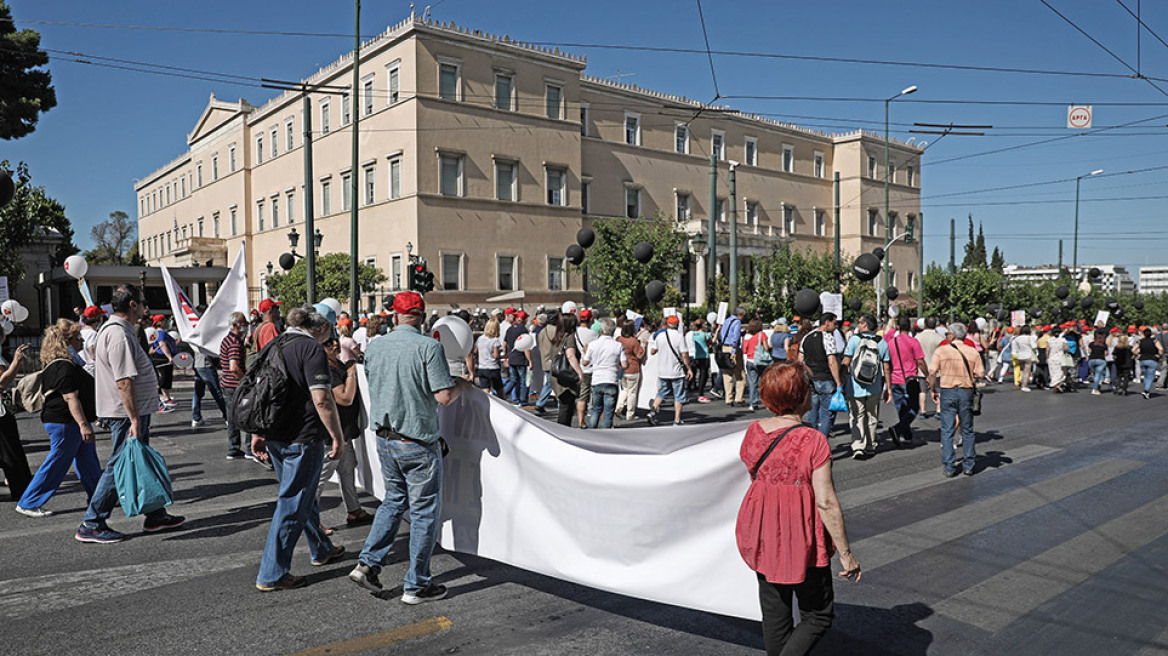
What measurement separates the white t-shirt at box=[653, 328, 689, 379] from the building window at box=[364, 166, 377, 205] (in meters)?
31.3

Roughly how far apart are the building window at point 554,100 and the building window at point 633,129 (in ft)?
20.6

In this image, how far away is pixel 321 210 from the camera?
1820 inches

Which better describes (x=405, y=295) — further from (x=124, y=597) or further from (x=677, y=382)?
(x=677, y=382)

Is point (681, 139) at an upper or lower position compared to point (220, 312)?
upper

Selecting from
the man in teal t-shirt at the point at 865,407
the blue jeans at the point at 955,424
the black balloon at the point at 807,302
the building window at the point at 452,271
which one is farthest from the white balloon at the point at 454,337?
the building window at the point at 452,271

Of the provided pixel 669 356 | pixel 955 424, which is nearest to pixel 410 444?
pixel 955 424

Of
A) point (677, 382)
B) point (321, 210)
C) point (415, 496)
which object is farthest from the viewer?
point (321, 210)

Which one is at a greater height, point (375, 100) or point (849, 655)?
point (375, 100)

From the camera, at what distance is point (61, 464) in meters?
6.88

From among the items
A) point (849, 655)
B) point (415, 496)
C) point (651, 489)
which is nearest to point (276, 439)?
point (415, 496)

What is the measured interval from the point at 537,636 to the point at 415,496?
3.61 feet

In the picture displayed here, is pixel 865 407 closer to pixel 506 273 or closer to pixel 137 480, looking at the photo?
pixel 137 480

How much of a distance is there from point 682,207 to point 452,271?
62.2 feet

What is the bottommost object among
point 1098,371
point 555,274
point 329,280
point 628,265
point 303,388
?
point 1098,371
